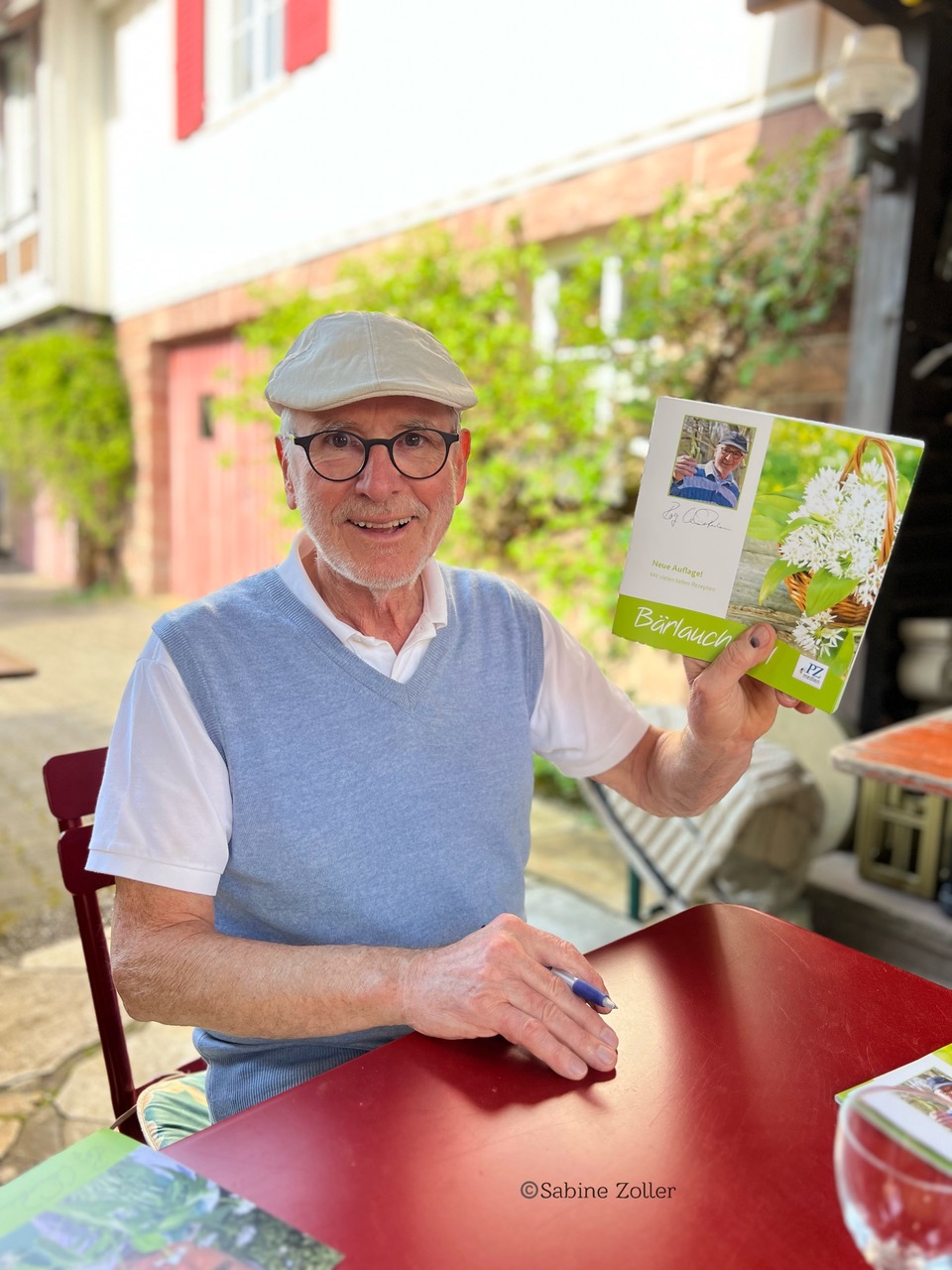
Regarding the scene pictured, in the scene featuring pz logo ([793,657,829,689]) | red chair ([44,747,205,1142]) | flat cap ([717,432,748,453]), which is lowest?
red chair ([44,747,205,1142])

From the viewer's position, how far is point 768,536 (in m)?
1.25

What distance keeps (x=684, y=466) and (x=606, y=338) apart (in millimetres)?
3078

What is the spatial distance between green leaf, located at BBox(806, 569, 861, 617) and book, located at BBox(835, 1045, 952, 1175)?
53 centimetres

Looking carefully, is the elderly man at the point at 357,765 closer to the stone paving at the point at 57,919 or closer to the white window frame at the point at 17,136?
the stone paving at the point at 57,919

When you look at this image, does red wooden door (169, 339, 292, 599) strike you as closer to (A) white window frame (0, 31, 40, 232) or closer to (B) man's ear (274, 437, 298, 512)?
(A) white window frame (0, 31, 40, 232)

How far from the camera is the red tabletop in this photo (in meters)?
2.05

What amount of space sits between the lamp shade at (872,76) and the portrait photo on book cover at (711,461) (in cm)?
220

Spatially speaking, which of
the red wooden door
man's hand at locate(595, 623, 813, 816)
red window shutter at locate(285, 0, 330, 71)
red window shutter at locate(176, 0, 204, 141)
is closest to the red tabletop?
man's hand at locate(595, 623, 813, 816)

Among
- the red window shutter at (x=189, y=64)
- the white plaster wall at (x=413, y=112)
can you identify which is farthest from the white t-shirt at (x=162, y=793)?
the red window shutter at (x=189, y=64)

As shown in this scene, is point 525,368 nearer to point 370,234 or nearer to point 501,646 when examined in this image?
point 370,234

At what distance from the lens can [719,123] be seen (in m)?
4.12

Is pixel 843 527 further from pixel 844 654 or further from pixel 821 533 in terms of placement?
pixel 844 654

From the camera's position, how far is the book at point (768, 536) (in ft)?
4.01
